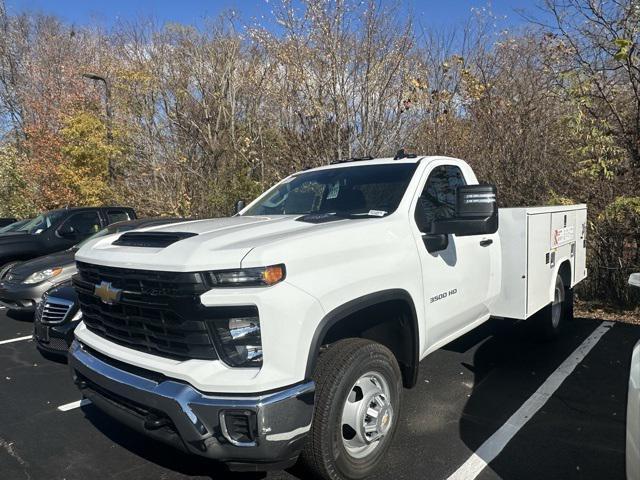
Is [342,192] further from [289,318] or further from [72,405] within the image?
[72,405]

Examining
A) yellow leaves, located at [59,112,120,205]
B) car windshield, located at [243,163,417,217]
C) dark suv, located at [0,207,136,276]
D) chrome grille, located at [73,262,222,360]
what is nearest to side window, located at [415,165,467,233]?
car windshield, located at [243,163,417,217]

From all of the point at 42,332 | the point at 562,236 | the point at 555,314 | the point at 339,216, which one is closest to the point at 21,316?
the point at 42,332

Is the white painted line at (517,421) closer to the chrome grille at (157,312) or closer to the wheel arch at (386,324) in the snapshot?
the wheel arch at (386,324)

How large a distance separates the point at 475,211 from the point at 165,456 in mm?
2685

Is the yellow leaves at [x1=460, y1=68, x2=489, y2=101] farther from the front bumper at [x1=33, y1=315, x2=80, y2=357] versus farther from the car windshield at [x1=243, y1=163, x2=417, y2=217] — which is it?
the front bumper at [x1=33, y1=315, x2=80, y2=357]

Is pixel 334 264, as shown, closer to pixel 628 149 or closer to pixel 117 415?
pixel 117 415

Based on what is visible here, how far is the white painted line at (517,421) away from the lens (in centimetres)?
310

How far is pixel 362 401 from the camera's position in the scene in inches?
111

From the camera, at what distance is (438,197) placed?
392 cm

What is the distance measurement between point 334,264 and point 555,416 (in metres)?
2.47

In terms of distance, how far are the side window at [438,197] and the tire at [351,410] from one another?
107 cm

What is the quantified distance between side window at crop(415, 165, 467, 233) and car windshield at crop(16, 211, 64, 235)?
27.8ft

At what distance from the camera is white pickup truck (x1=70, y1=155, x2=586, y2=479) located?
2.30 m

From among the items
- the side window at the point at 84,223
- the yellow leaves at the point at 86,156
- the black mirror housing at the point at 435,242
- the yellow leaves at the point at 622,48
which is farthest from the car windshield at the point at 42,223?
the yellow leaves at the point at 622,48
